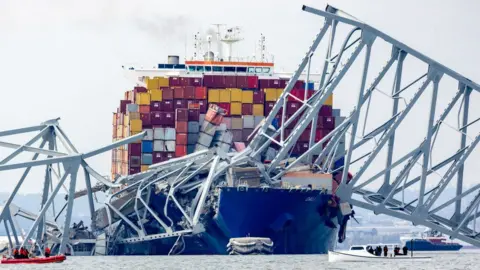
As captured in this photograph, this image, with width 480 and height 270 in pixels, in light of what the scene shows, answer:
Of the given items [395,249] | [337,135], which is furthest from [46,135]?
[395,249]

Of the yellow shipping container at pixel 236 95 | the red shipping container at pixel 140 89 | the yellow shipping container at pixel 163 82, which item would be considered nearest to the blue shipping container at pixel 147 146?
the yellow shipping container at pixel 236 95

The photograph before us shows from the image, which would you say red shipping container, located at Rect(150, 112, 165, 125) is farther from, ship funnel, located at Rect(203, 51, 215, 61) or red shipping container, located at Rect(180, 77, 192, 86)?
ship funnel, located at Rect(203, 51, 215, 61)

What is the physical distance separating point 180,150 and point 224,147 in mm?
3101

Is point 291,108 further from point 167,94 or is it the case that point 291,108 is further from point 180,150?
point 180,150

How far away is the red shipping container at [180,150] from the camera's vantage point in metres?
102

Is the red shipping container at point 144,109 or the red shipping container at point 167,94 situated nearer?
the red shipping container at point 144,109

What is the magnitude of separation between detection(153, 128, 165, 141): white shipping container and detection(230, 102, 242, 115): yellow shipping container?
5901 millimetres

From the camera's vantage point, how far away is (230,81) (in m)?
111

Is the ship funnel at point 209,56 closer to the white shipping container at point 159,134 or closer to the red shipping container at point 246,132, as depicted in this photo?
the red shipping container at point 246,132

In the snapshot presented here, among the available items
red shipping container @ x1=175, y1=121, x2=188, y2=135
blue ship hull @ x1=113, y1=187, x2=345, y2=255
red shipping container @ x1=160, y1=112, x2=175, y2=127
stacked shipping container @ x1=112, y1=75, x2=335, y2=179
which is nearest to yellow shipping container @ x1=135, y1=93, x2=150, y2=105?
stacked shipping container @ x1=112, y1=75, x2=335, y2=179

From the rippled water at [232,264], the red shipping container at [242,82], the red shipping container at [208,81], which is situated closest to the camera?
the rippled water at [232,264]

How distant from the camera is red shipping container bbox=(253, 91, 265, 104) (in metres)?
108

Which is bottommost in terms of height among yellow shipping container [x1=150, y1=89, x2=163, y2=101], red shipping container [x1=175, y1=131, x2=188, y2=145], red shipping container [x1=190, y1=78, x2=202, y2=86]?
red shipping container [x1=175, y1=131, x2=188, y2=145]

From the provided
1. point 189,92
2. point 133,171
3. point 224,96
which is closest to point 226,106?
point 224,96
